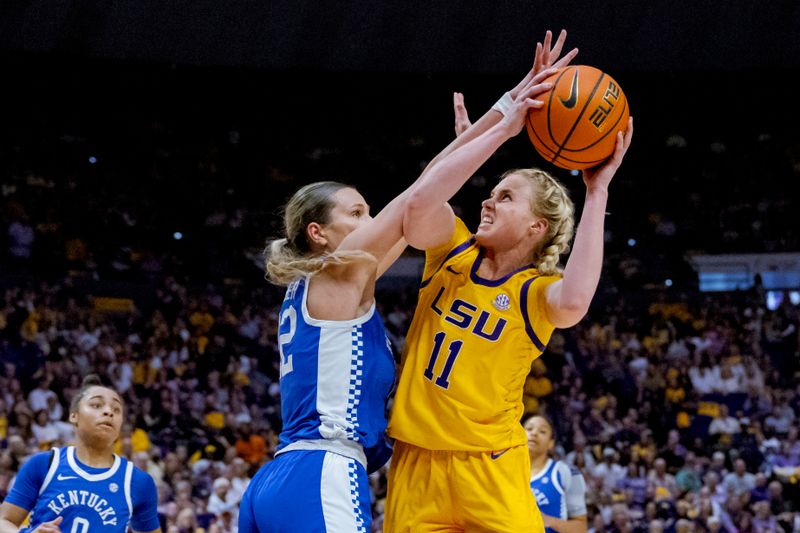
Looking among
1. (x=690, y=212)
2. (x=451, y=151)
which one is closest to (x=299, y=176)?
(x=690, y=212)

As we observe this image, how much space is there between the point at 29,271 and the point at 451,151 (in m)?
12.5

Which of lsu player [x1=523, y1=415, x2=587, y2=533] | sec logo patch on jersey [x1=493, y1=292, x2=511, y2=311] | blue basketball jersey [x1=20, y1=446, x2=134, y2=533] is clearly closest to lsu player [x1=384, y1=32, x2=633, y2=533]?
sec logo patch on jersey [x1=493, y1=292, x2=511, y2=311]

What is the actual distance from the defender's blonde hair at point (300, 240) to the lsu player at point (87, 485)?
2.05 meters

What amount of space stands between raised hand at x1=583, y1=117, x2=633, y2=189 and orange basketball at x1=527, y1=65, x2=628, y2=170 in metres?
0.02

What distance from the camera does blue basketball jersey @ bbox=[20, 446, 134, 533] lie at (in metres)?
4.88

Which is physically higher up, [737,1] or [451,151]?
[737,1]

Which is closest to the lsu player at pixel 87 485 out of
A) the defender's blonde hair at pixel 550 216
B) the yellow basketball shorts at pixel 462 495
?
the yellow basketball shorts at pixel 462 495

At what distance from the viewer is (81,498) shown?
4.93m

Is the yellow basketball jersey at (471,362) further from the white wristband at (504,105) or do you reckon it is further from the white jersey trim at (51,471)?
the white jersey trim at (51,471)

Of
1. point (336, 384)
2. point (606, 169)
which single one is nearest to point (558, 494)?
point (606, 169)

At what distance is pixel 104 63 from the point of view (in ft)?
54.3

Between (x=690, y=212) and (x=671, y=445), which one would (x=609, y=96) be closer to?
(x=671, y=445)

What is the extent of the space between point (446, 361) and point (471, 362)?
9cm

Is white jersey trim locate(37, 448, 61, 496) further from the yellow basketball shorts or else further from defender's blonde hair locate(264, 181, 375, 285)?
the yellow basketball shorts
